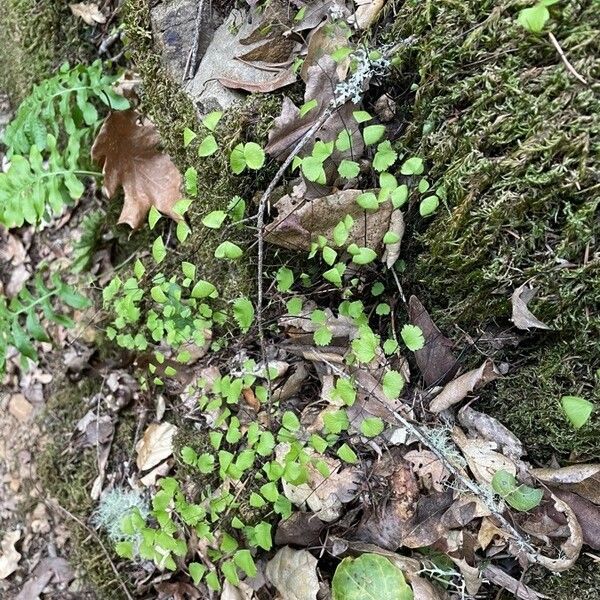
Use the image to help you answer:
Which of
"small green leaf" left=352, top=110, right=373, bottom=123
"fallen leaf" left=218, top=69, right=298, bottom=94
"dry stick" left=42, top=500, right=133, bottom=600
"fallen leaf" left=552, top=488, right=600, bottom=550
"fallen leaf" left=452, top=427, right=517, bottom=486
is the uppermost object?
"fallen leaf" left=218, top=69, right=298, bottom=94

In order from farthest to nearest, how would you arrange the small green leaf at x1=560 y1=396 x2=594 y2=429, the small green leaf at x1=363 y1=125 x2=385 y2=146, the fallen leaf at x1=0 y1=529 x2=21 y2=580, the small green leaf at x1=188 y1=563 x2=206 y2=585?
the fallen leaf at x1=0 y1=529 x2=21 y2=580 < the small green leaf at x1=188 y1=563 x2=206 y2=585 < the small green leaf at x1=363 y1=125 x2=385 y2=146 < the small green leaf at x1=560 y1=396 x2=594 y2=429

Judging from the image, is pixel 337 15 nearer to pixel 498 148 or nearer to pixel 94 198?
pixel 498 148

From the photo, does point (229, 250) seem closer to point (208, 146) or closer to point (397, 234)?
point (208, 146)

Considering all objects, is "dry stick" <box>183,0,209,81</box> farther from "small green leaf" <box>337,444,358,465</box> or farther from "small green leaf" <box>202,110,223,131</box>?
"small green leaf" <box>337,444,358,465</box>

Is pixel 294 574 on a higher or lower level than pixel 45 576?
higher

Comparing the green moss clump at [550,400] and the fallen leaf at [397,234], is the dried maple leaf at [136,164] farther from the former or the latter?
the green moss clump at [550,400]

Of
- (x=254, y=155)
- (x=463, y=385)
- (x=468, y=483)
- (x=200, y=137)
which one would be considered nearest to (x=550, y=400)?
(x=463, y=385)

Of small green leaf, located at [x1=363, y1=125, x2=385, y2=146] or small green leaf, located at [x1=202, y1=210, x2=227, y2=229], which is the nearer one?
small green leaf, located at [x1=363, y1=125, x2=385, y2=146]

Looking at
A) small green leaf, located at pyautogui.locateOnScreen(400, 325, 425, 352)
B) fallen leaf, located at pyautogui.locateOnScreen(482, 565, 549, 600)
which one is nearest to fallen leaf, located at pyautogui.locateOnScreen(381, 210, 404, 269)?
small green leaf, located at pyautogui.locateOnScreen(400, 325, 425, 352)

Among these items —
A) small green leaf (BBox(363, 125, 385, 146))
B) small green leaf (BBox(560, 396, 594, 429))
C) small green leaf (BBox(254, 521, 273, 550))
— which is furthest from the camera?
small green leaf (BBox(254, 521, 273, 550))
